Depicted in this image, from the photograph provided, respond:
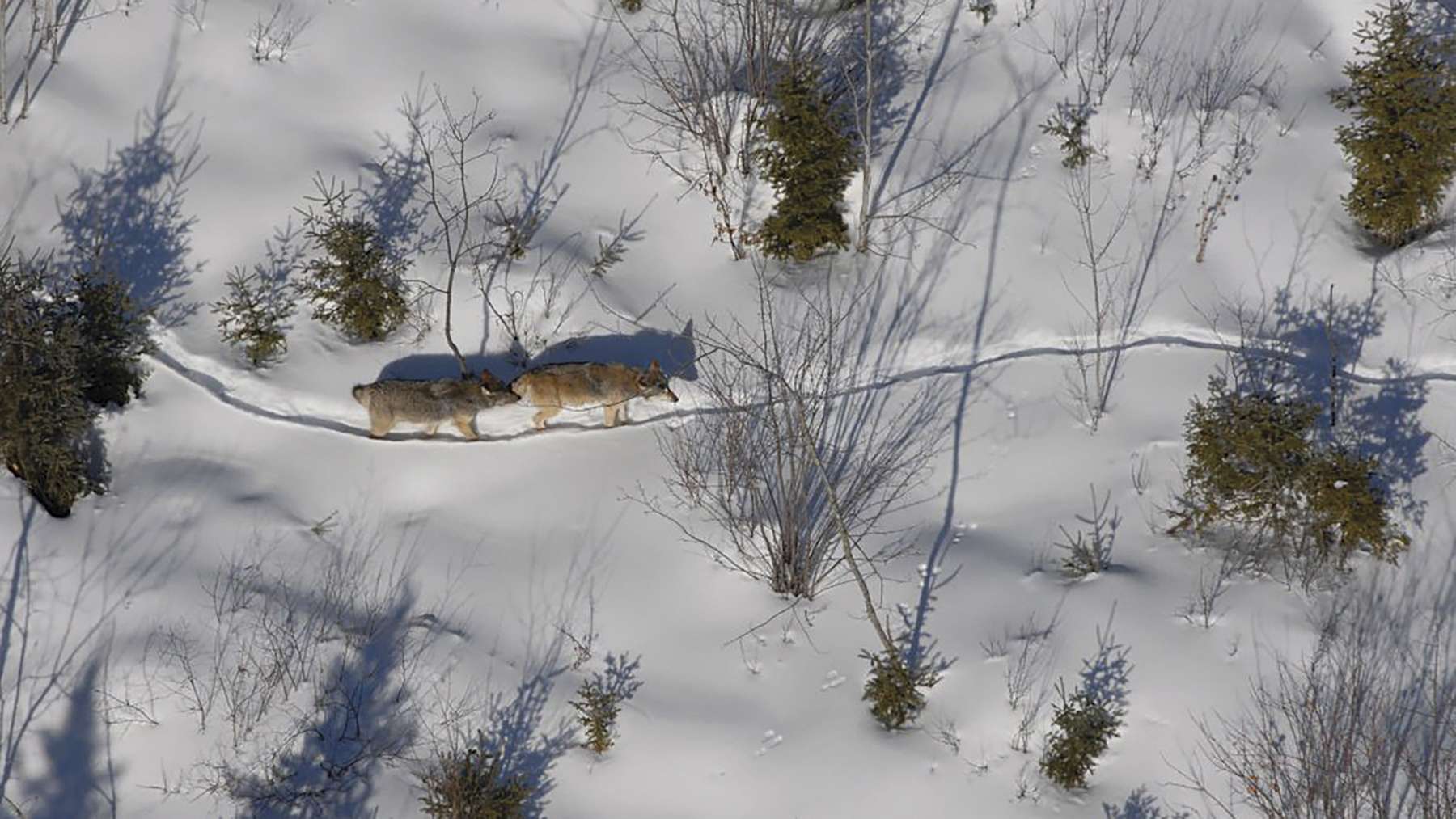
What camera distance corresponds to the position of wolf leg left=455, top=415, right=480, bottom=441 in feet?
39.2

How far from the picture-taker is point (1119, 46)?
1466 cm

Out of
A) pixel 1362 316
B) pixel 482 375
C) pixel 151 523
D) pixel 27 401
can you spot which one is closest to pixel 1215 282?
pixel 1362 316

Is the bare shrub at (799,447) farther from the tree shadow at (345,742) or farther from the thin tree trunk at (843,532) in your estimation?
the tree shadow at (345,742)

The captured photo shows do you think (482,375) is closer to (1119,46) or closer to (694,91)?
(694,91)

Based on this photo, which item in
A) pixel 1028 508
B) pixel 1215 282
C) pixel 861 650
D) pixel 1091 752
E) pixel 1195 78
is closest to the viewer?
pixel 1091 752

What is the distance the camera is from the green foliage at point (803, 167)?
1291 cm

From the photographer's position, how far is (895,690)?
10.3 m

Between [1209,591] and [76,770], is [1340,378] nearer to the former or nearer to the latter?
[1209,591]

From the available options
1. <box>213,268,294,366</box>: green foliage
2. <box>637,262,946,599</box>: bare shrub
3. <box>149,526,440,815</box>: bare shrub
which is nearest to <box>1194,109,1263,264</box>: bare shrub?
<box>637,262,946,599</box>: bare shrub

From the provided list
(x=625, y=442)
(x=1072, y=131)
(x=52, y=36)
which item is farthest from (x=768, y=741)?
(x=52, y=36)

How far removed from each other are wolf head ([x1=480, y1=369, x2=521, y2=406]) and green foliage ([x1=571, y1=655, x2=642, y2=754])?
2793 mm

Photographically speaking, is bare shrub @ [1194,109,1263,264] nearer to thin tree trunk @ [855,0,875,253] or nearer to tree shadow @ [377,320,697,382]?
thin tree trunk @ [855,0,875,253]

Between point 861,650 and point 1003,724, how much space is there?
1362 mm

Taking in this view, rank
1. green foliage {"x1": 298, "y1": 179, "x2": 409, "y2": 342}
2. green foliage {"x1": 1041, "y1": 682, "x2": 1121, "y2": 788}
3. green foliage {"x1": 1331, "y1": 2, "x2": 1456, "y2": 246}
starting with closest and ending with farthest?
green foliage {"x1": 1041, "y1": 682, "x2": 1121, "y2": 788} → green foliage {"x1": 298, "y1": 179, "x2": 409, "y2": 342} → green foliage {"x1": 1331, "y1": 2, "x2": 1456, "y2": 246}
